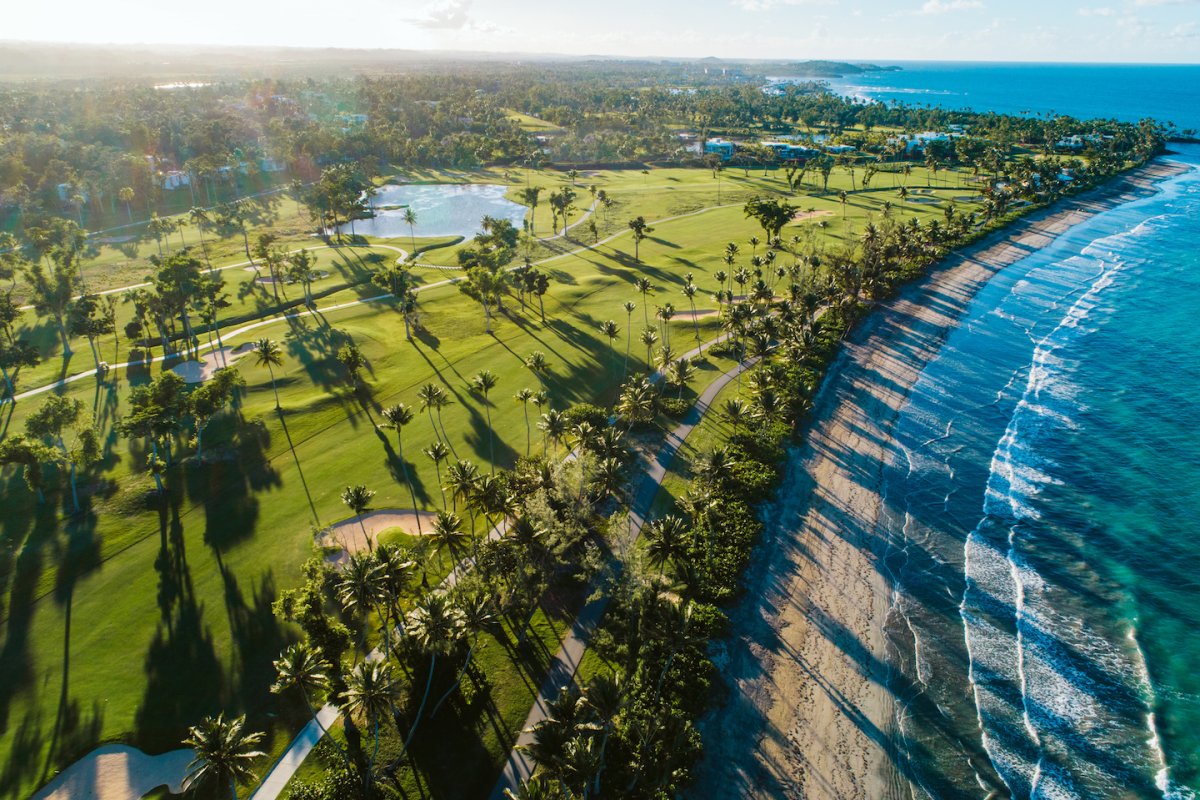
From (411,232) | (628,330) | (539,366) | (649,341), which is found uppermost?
(539,366)

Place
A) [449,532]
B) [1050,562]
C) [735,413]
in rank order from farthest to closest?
[735,413]
[1050,562]
[449,532]

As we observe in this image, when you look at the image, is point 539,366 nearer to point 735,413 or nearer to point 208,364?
point 735,413

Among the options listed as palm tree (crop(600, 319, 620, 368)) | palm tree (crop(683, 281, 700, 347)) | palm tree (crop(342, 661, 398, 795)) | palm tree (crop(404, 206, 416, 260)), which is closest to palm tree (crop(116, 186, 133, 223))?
palm tree (crop(404, 206, 416, 260))

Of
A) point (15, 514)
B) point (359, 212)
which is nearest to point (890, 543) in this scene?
point (15, 514)

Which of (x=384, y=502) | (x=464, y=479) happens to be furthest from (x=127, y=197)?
(x=464, y=479)

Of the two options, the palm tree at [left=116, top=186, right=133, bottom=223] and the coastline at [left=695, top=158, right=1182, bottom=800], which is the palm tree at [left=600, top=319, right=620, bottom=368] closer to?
the coastline at [left=695, top=158, right=1182, bottom=800]

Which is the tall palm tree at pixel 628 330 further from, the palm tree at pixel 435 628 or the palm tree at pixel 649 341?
the palm tree at pixel 435 628
